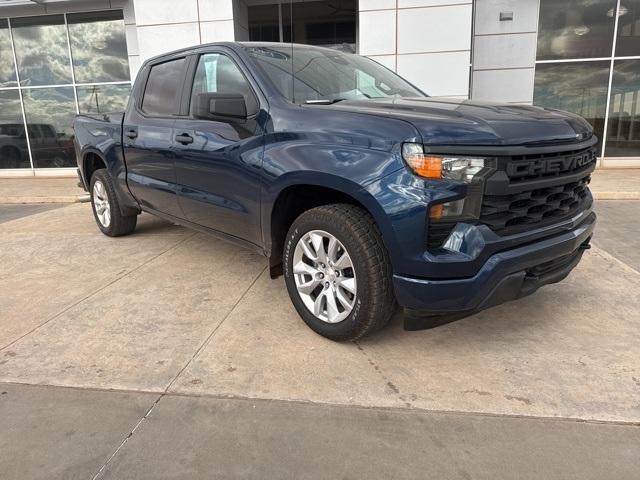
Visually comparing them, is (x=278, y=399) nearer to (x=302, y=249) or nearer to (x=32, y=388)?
(x=302, y=249)

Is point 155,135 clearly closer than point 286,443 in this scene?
No

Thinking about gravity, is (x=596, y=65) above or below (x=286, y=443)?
above

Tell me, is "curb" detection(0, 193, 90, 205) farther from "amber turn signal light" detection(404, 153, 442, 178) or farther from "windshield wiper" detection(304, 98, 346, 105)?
"amber turn signal light" detection(404, 153, 442, 178)

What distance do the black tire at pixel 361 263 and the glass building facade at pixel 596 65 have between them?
989 cm

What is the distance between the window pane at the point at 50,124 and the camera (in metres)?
12.7

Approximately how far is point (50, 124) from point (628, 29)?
13.4m

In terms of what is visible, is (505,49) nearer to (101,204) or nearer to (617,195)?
(617,195)

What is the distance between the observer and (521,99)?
1095 centimetres

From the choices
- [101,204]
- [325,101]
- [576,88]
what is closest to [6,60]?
[101,204]

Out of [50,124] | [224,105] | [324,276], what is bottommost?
[324,276]

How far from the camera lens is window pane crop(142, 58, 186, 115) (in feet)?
14.9

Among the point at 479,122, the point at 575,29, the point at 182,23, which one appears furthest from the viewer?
the point at 575,29

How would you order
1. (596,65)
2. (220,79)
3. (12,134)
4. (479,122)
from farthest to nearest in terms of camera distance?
(12,134) < (596,65) < (220,79) < (479,122)

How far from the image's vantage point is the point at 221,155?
382cm
